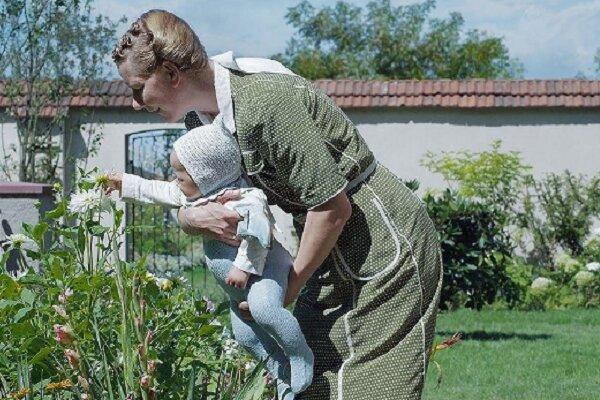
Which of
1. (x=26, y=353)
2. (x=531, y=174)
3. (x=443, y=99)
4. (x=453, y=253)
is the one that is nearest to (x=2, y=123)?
(x=443, y=99)

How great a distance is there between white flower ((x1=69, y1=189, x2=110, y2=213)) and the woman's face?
2.20 ft

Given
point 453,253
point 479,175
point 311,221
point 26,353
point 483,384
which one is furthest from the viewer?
point 479,175

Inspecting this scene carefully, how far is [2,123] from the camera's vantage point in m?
17.3

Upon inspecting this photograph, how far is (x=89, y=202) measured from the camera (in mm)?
3127

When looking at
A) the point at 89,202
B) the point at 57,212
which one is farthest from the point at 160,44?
the point at 57,212

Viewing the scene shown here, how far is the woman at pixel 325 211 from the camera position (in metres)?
2.41

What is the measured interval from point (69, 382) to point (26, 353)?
0.39 metres

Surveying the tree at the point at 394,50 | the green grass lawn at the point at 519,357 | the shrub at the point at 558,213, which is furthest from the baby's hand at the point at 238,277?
the tree at the point at 394,50

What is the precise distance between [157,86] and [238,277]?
0.40 metres

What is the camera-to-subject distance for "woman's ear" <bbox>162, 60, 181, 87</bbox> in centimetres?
242

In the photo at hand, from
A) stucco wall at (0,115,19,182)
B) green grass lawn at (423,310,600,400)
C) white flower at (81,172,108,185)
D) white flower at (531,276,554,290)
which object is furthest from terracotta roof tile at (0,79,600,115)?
white flower at (81,172,108,185)

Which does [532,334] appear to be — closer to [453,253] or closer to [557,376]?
[453,253]

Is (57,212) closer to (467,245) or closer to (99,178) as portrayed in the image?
(99,178)

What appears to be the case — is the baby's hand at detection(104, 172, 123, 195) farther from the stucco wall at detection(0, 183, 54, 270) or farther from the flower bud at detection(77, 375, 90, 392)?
the stucco wall at detection(0, 183, 54, 270)
